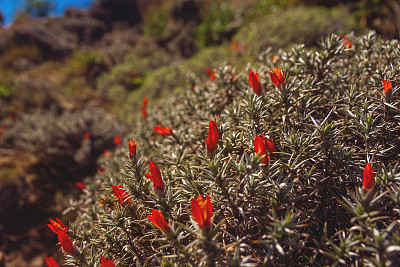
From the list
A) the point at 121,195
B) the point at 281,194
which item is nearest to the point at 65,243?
the point at 121,195

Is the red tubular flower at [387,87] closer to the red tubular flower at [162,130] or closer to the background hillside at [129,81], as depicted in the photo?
the background hillside at [129,81]

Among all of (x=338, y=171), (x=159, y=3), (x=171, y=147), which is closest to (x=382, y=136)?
(x=338, y=171)

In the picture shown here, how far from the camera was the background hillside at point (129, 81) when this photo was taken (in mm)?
2379

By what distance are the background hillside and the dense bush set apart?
0.07 metres

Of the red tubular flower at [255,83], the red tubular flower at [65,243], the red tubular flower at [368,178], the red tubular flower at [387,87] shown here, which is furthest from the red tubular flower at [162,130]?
the red tubular flower at [387,87]

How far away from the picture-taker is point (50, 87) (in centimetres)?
746

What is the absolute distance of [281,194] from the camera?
1.16 meters

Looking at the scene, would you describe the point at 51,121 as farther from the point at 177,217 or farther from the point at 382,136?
the point at 382,136

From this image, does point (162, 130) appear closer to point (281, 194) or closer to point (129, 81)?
point (281, 194)

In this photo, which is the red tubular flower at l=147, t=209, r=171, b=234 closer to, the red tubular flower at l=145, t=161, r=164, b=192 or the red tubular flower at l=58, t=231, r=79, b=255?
the red tubular flower at l=145, t=161, r=164, b=192

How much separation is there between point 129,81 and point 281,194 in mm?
8276

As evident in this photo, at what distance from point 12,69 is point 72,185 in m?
8.56

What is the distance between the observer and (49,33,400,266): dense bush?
1053 millimetres

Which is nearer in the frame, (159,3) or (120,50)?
(120,50)
